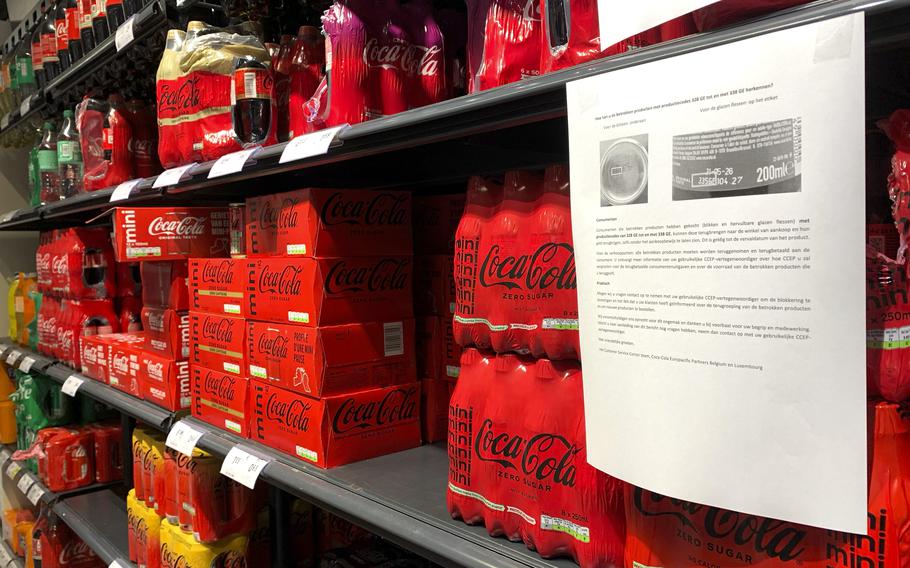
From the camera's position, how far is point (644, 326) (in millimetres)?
722

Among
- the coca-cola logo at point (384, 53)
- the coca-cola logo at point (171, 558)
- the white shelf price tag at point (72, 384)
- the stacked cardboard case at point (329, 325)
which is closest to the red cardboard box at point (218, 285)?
the stacked cardboard case at point (329, 325)

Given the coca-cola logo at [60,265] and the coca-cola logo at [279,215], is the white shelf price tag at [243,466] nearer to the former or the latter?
the coca-cola logo at [279,215]

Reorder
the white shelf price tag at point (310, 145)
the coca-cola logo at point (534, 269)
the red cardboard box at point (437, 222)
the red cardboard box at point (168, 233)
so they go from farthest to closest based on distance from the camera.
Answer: the red cardboard box at point (168, 233) → the red cardboard box at point (437, 222) → the white shelf price tag at point (310, 145) → the coca-cola logo at point (534, 269)

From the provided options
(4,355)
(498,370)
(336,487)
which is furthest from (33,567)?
(498,370)

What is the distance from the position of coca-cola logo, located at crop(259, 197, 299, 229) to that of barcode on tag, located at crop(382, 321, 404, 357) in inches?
12.4

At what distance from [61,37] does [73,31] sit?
19 cm

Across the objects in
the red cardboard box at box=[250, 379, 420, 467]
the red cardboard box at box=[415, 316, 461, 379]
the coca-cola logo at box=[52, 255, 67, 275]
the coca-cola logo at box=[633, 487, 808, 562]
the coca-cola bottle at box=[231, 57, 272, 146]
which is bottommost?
the red cardboard box at box=[250, 379, 420, 467]

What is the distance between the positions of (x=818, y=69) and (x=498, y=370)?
616 mm

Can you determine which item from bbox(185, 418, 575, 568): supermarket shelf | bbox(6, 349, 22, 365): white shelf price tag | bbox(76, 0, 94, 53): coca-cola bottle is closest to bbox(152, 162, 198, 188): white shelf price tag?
bbox(185, 418, 575, 568): supermarket shelf

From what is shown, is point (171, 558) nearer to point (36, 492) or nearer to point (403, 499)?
point (403, 499)

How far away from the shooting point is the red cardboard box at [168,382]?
1.95 m

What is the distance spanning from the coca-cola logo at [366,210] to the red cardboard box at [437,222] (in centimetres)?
10

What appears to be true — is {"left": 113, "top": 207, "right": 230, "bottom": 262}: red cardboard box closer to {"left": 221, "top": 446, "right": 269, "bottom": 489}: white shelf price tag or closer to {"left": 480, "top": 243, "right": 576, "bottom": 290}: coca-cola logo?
{"left": 221, "top": 446, "right": 269, "bottom": 489}: white shelf price tag

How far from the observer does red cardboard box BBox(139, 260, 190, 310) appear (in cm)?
199
